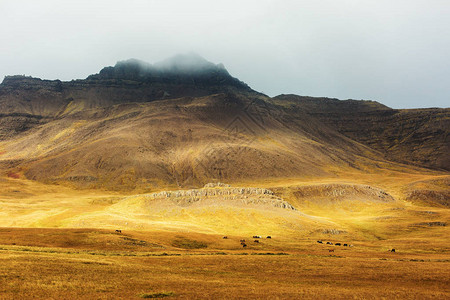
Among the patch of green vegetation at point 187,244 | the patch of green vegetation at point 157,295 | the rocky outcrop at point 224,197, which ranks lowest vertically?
the patch of green vegetation at point 187,244

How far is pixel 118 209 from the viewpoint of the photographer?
352 feet

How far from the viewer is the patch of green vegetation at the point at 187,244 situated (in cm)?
5966

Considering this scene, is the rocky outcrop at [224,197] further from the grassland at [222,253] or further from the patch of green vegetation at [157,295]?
the patch of green vegetation at [157,295]

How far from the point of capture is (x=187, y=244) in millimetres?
60531

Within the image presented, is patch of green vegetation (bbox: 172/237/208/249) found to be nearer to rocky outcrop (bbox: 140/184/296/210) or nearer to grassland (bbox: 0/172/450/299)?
grassland (bbox: 0/172/450/299)

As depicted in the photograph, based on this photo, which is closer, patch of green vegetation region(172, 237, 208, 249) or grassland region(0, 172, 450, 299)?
grassland region(0, 172, 450, 299)

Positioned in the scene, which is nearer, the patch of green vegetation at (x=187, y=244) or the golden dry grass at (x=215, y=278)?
the golden dry grass at (x=215, y=278)

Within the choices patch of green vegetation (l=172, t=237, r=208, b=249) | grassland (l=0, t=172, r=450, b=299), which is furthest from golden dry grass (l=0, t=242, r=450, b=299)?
patch of green vegetation (l=172, t=237, r=208, b=249)

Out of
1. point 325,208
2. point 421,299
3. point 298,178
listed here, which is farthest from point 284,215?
point 298,178

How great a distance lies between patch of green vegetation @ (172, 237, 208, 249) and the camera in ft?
196

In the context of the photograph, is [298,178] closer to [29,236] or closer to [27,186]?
[27,186]

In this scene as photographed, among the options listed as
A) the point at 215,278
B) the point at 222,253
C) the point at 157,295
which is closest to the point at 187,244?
the point at 222,253

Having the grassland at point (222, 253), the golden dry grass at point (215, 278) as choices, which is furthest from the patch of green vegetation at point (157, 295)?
the golden dry grass at point (215, 278)

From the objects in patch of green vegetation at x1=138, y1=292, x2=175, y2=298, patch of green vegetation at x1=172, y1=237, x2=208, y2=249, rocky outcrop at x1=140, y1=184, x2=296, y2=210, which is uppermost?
patch of green vegetation at x1=138, y1=292, x2=175, y2=298
